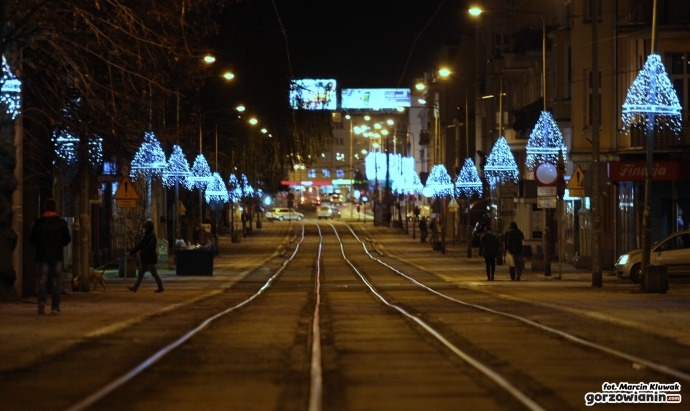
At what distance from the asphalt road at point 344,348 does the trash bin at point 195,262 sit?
7.66 metres

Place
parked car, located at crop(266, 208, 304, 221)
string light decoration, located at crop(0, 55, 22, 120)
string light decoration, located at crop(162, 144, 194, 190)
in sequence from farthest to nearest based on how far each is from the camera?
parked car, located at crop(266, 208, 304, 221) < string light decoration, located at crop(162, 144, 194, 190) < string light decoration, located at crop(0, 55, 22, 120)

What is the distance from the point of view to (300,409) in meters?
9.64

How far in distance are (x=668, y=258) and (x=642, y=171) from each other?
19.8ft

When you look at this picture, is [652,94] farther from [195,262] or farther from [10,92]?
[195,262]

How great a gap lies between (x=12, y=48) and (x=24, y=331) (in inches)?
227

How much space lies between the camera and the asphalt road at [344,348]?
1047 cm

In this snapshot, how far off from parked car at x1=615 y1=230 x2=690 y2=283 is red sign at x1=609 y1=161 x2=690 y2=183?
14.8ft

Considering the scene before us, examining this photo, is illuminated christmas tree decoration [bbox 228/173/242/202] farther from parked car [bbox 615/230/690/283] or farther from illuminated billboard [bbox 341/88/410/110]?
illuminated billboard [bbox 341/88/410/110]

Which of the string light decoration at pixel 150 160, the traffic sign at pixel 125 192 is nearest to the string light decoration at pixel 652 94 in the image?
the traffic sign at pixel 125 192

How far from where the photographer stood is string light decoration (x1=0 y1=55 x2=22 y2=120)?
18531 millimetres

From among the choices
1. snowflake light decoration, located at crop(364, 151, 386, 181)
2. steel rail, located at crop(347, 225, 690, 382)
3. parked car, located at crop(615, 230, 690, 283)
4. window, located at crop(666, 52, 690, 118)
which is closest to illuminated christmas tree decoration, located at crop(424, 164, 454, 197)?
window, located at crop(666, 52, 690, 118)

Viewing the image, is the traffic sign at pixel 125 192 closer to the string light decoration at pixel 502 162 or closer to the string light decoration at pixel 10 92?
the string light decoration at pixel 10 92

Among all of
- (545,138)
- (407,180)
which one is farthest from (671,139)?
(407,180)

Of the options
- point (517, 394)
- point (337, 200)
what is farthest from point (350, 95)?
point (517, 394)
